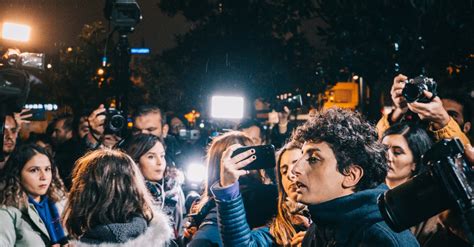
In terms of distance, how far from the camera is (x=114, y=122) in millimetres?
6133

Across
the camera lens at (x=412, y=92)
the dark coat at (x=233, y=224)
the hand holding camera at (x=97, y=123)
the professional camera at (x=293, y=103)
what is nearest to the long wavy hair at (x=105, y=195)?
the dark coat at (x=233, y=224)

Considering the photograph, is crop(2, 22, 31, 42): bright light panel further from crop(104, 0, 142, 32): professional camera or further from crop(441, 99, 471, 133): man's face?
crop(441, 99, 471, 133): man's face

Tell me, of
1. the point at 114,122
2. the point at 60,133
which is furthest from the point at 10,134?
the point at 60,133

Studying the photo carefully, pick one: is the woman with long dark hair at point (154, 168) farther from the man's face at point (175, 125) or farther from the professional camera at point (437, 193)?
the man's face at point (175, 125)

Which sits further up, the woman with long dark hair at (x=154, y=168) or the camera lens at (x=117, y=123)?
the camera lens at (x=117, y=123)

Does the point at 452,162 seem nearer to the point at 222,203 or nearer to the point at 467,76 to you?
the point at 222,203

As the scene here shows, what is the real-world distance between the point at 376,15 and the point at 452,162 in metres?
7.64

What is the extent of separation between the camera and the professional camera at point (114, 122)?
6.12m

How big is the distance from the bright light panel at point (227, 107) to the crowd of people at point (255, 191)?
246 inches

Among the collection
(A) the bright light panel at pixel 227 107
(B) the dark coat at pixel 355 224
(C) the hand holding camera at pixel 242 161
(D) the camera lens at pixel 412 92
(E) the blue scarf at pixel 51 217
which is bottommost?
(E) the blue scarf at pixel 51 217

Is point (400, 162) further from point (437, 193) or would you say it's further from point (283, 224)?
point (437, 193)

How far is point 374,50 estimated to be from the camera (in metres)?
8.84

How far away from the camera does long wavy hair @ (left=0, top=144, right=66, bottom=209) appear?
173 inches

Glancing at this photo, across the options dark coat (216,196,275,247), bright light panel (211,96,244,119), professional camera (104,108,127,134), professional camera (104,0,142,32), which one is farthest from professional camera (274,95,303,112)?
dark coat (216,196,275,247)
